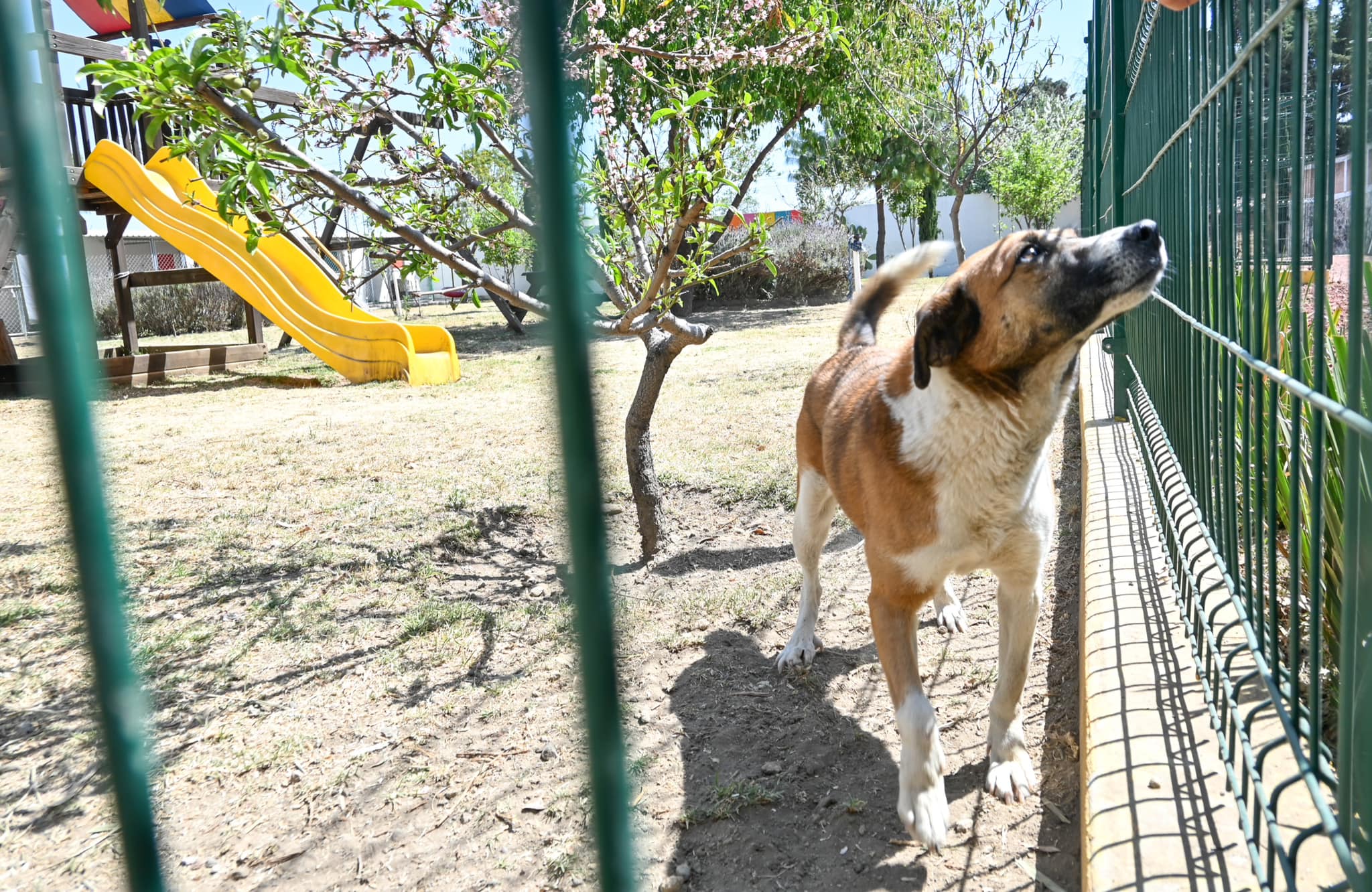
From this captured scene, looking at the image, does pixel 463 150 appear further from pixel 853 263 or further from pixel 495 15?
pixel 853 263

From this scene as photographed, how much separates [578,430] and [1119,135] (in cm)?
588

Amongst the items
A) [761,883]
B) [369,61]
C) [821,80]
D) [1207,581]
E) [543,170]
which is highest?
[821,80]

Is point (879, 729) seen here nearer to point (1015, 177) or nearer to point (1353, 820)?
point (1353, 820)

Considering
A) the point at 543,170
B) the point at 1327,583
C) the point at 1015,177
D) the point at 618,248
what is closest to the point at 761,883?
the point at 1327,583

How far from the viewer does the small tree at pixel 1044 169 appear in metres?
26.6

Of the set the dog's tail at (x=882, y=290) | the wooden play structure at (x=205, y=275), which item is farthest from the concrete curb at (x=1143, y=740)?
the wooden play structure at (x=205, y=275)

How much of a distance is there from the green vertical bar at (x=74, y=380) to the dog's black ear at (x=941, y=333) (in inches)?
88.8

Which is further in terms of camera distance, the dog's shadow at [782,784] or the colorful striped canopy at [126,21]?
the colorful striped canopy at [126,21]

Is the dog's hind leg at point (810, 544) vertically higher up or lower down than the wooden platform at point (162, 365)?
lower down

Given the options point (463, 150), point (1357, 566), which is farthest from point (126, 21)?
point (1357, 566)

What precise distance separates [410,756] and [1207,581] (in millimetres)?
2440

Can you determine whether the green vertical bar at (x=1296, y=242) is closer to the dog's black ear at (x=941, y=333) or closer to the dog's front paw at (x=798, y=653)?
the dog's black ear at (x=941, y=333)

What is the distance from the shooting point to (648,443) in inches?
198

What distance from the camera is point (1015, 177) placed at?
27859 mm
